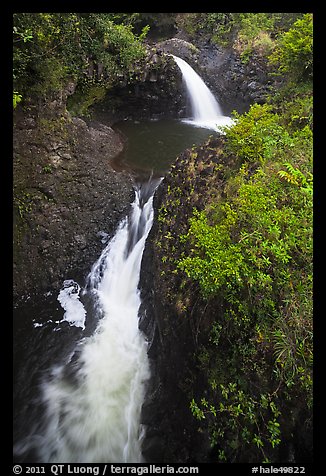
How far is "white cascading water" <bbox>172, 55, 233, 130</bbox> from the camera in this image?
13828 mm

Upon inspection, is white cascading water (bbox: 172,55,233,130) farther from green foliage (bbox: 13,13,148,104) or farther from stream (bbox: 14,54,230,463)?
stream (bbox: 14,54,230,463)

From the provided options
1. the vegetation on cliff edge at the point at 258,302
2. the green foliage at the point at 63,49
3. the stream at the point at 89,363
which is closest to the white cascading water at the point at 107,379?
the stream at the point at 89,363

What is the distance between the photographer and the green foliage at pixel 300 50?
17.4 ft

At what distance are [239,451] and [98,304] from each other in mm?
4512

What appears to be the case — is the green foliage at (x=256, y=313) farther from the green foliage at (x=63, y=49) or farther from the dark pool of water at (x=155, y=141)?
the dark pool of water at (x=155, y=141)

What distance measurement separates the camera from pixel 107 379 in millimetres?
6086

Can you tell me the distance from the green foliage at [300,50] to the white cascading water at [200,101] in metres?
7.86

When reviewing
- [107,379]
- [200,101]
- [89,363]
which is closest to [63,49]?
[200,101]

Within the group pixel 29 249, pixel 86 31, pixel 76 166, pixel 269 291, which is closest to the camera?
pixel 269 291

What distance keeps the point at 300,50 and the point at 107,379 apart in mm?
6933

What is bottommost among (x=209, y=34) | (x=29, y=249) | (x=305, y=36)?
(x=29, y=249)
